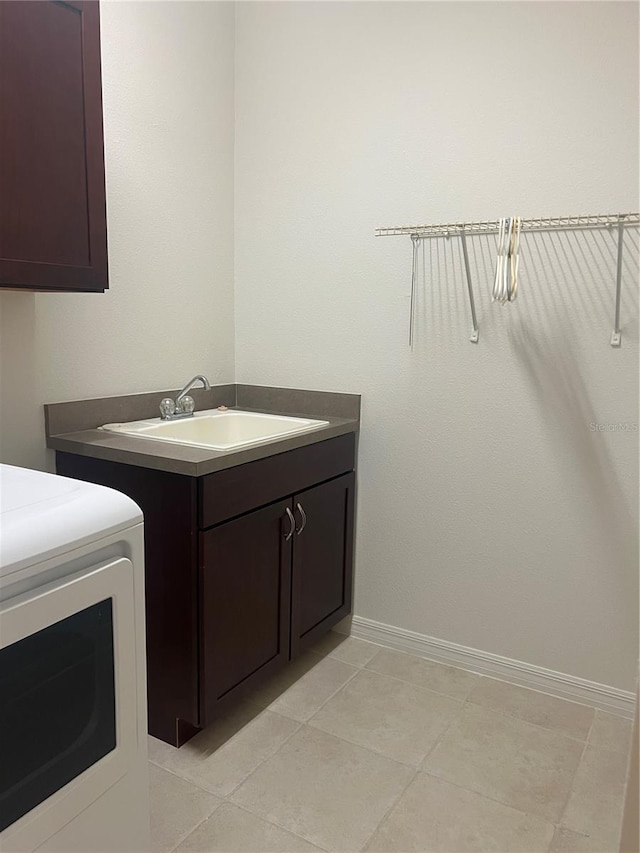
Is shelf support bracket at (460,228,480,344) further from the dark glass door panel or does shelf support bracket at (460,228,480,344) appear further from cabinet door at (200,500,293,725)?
the dark glass door panel

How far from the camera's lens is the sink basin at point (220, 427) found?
217 cm

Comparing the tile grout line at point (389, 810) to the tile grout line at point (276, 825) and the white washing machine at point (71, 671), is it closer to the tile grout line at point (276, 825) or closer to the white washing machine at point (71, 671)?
the tile grout line at point (276, 825)

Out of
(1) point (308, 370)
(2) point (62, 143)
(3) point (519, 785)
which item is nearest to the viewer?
(2) point (62, 143)

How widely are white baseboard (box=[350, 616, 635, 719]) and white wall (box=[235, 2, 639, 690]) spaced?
37 millimetres

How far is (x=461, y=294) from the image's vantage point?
7.23 feet

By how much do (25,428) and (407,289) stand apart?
4.36ft

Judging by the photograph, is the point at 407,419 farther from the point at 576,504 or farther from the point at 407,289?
the point at 576,504

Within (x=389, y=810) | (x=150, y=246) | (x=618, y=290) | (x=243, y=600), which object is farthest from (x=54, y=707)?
(x=618, y=290)

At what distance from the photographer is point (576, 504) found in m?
2.11

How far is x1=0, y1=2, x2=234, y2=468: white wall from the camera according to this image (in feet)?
6.35

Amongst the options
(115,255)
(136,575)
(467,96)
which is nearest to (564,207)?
(467,96)

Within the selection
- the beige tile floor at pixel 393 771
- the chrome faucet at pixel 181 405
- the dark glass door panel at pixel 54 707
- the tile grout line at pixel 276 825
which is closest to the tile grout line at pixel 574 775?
the beige tile floor at pixel 393 771

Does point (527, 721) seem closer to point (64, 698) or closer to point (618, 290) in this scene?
point (618, 290)

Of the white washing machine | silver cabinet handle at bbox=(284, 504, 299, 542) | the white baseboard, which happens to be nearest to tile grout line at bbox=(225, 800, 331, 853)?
the white washing machine
